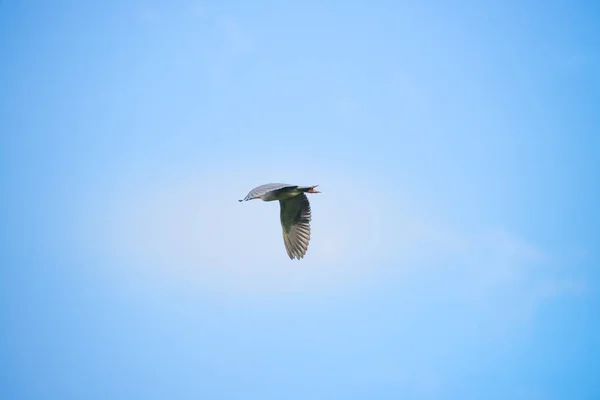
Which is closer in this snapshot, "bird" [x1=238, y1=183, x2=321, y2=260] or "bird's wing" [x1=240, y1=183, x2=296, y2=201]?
"bird's wing" [x1=240, y1=183, x2=296, y2=201]

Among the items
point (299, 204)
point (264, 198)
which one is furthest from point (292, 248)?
point (264, 198)

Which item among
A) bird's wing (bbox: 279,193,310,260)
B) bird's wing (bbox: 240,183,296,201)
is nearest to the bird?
bird's wing (bbox: 279,193,310,260)

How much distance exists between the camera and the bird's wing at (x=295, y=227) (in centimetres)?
1831

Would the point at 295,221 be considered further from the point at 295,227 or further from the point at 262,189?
the point at 262,189

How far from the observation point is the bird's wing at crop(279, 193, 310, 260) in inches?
721

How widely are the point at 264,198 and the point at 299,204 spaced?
1.77m

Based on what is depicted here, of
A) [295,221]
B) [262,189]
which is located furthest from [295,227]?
[262,189]

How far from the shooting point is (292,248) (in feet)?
61.7

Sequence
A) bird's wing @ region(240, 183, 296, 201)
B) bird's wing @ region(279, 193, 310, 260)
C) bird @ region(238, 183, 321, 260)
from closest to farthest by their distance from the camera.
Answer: bird's wing @ region(240, 183, 296, 201) < bird @ region(238, 183, 321, 260) < bird's wing @ region(279, 193, 310, 260)

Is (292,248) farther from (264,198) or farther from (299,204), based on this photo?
(264,198)

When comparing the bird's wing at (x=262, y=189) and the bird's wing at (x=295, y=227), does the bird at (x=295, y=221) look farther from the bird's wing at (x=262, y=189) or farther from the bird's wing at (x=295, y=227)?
the bird's wing at (x=262, y=189)

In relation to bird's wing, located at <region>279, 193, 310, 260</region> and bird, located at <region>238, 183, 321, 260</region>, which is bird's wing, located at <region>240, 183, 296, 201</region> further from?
bird's wing, located at <region>279, 193, 310, 260</region>

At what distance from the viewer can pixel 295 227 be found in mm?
18812

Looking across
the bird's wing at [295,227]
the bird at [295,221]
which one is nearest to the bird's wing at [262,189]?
the bird at [295,221]
